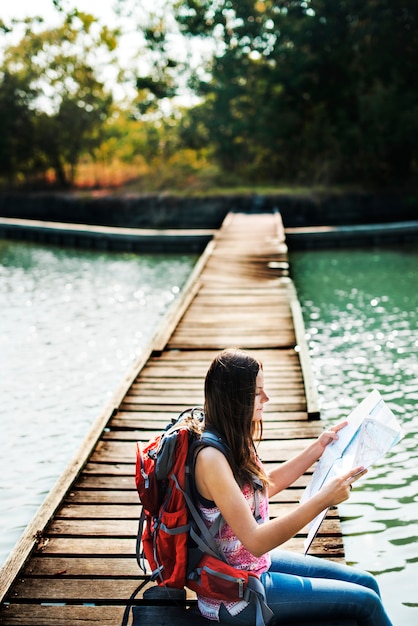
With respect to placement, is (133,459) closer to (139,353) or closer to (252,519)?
(252,519)

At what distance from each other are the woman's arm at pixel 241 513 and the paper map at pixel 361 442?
0.73ft

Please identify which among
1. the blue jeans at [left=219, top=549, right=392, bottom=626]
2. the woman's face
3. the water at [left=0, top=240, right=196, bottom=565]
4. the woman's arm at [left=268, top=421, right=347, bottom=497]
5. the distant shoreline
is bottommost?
the distant shoreline

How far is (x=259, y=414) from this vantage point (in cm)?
248

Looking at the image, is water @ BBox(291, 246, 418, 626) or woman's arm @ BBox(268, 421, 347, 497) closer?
woman's arm @ BBox(268, 421, 347, 497)

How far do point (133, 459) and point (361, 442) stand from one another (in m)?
2.47

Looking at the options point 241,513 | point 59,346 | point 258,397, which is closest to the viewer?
point 241,513

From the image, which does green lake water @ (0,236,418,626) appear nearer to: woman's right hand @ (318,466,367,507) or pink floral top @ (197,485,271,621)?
pink floral top @ (197,485,271,621)

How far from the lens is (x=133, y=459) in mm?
4668

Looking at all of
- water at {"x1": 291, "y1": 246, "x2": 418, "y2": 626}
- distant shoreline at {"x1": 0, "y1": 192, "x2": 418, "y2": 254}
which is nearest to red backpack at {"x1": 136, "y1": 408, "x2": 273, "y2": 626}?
water at {"x1": 291, "y1": 246, "x2": 418, "y2": 626}

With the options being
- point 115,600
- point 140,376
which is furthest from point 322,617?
point 140,376

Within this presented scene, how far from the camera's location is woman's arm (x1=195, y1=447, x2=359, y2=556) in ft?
7.58

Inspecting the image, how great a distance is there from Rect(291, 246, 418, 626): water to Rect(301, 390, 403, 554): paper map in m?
1.43

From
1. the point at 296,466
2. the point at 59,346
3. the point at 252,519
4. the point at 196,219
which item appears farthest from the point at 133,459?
the point at 196,219

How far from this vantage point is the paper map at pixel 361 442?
2.36 metres
